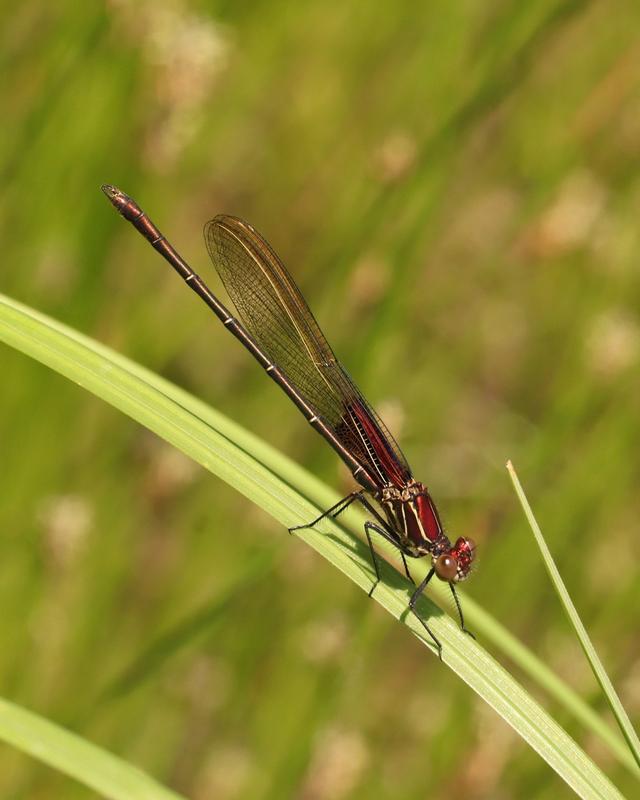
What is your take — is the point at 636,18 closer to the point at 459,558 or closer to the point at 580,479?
the point at 580,479

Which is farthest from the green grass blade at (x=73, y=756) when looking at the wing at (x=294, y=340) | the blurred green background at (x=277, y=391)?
the wing at (x=294, y=340)

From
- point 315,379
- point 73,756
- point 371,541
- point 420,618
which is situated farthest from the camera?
point 315,379

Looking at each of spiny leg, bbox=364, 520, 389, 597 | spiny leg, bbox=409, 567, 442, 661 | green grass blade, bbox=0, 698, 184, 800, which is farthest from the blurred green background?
green grass blade, bbox=0, 698, 184, 800

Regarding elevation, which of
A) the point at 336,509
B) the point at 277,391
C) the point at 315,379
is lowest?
the point at 277,391

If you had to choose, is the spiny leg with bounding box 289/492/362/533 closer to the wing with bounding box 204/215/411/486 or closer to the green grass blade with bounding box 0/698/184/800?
the wing with bounding box 204/215/411/486

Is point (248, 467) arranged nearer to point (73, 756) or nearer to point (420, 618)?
point (420, 618)

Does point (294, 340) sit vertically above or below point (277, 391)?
above

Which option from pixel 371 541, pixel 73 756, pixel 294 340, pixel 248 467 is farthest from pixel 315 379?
pixel 73 756

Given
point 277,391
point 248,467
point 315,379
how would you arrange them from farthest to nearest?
point 277,391, point 315,379, point 248,467

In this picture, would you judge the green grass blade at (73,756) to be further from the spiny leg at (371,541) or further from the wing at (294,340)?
the wing at (294,340)
